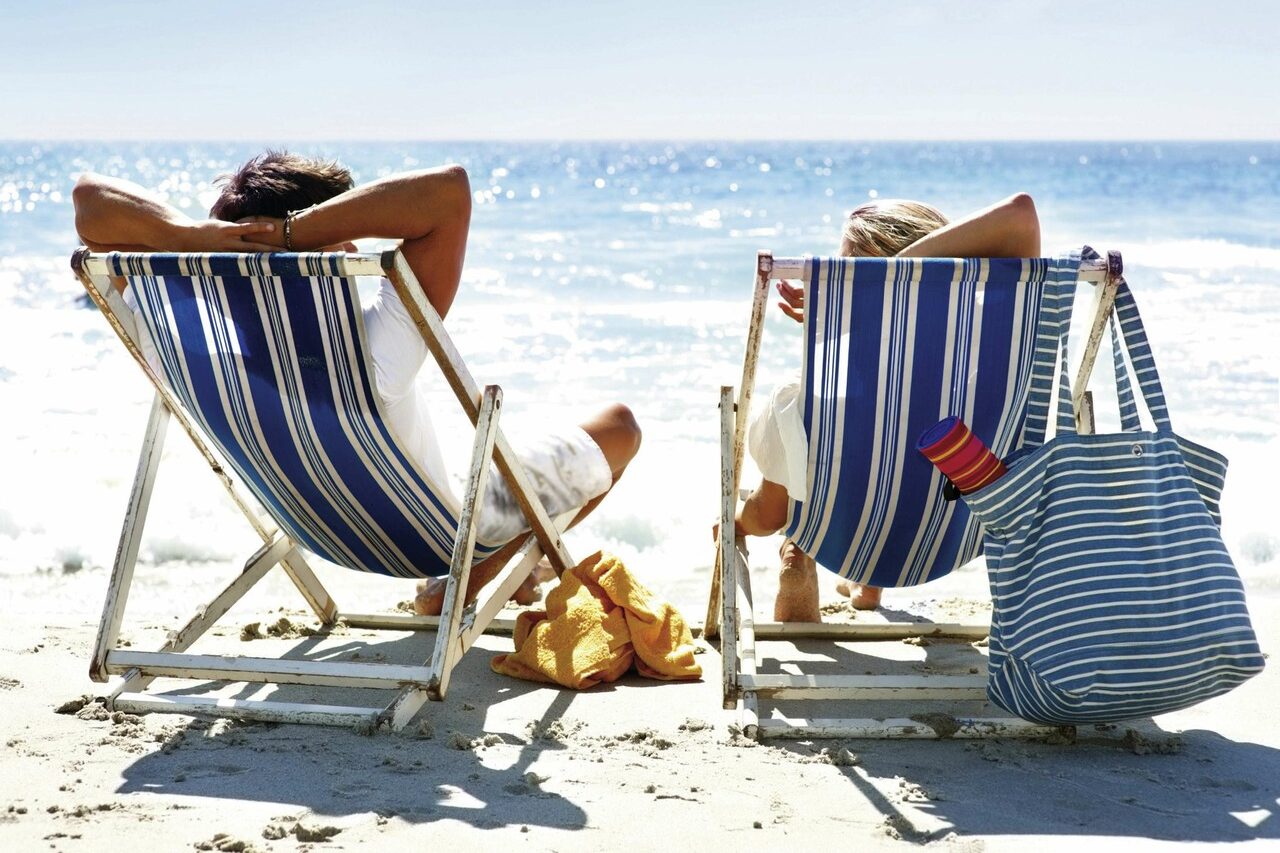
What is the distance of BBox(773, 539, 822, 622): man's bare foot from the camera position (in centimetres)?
346

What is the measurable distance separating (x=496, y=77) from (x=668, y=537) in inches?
2283

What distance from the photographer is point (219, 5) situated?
1750 inches

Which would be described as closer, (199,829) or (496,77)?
(199,829)

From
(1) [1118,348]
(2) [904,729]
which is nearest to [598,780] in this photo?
(2) [904,729]

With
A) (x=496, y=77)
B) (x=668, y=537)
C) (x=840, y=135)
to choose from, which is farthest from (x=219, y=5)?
(x=840, y=135)

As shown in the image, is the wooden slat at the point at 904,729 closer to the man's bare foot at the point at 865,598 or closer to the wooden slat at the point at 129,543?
the man's bare foot at the point at 865,598

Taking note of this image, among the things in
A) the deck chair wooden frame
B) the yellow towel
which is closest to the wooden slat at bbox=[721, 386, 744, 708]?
the deck chair wooden frame

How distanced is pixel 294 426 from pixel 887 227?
1.44 meters

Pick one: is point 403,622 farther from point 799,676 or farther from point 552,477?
point 799,676

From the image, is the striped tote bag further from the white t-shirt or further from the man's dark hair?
the man's dark hair

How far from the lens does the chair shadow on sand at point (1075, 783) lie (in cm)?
219

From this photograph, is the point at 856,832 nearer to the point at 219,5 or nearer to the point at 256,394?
the point at 256,394

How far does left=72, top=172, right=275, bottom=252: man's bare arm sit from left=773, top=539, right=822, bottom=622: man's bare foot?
5.34 ft

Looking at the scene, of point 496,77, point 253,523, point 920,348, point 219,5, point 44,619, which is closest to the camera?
point 920,348
